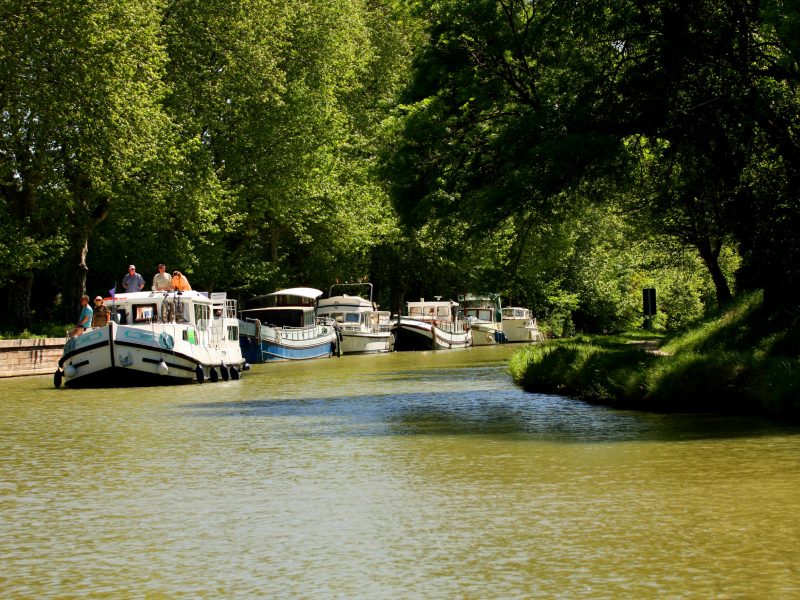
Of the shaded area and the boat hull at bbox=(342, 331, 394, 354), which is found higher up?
the boat hull at bbox=(342, 331, 394, 354)

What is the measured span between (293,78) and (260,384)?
3000 cm

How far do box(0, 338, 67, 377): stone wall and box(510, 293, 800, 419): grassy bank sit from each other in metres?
18.1

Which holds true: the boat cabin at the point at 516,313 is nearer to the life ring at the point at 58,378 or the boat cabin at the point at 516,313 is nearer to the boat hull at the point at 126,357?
the boat hull at the point at 126,357

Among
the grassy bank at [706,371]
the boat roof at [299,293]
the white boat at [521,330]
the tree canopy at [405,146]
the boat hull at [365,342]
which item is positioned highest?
the tree canopy at [405,146]

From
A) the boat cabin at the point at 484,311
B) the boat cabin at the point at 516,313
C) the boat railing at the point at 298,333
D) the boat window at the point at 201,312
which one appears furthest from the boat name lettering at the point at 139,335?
the boat cabin at the point at 516,313

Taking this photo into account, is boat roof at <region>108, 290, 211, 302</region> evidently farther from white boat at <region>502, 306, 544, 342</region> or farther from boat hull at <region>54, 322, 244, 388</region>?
white boat at <region>502, 306, 544, 342</region>

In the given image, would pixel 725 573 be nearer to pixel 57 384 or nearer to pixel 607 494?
pixel 607 494

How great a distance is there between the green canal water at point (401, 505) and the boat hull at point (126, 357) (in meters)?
9.55

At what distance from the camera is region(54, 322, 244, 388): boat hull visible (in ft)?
114

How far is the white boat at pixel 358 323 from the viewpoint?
217ft

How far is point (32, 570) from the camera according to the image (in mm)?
10625

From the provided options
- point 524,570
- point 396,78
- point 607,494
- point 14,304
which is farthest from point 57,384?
point 396,78

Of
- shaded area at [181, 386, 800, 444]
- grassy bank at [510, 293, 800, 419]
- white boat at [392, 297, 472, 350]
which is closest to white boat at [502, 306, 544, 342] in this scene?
white boat at [392, 297, 472, 350]

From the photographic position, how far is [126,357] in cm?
3500
